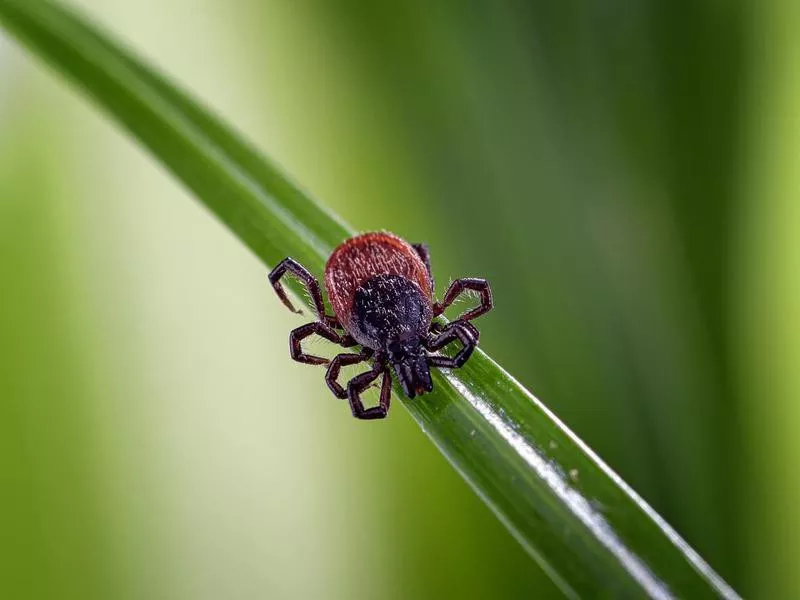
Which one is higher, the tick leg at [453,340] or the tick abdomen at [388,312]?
the tick abdomen at [388,312]

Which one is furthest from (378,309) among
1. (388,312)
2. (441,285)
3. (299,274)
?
(441,285)

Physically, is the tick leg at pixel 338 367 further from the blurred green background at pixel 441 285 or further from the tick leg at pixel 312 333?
the blurred green background at pixel 441 285

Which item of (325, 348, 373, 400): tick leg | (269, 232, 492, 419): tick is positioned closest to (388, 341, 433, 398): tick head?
(269, 232, 492, 419): tick

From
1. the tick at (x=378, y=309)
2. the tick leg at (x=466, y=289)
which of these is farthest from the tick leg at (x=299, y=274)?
the tick leg at (x=466, y=289)

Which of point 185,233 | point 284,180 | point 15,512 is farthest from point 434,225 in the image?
point 15,512

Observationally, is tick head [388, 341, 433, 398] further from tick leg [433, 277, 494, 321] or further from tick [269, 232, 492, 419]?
tick leg [433, 277, 494, 321]
